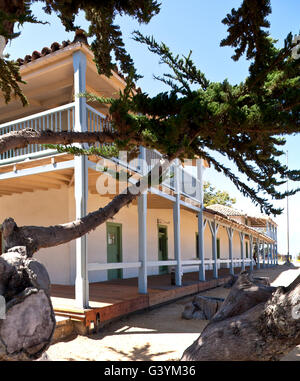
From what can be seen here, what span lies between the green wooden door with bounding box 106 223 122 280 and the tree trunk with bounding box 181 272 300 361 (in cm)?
894

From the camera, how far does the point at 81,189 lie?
22.9 feet

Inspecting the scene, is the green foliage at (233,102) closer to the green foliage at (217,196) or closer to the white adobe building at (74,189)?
the white adobe building at (74,189)

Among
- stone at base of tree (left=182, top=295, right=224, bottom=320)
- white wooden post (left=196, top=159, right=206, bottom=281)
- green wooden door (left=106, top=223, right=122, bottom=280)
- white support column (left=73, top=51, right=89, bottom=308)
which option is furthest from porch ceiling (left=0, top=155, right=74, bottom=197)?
white wooden post (left=196, top=159, right=206, bottom=281)

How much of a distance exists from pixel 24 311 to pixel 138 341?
4.86 m

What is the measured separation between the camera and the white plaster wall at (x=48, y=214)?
10156 mm

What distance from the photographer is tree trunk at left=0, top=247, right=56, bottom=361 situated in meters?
1.57

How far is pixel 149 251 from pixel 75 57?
9.61 meters

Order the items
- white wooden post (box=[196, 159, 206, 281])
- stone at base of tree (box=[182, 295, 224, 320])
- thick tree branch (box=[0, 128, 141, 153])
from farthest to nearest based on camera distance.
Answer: white wooden post (box=[196, 159, 206, 281]) < stone at base of tree (box=[182, 295, 224, 320]) < thick tree branch (box=[0, 128, 141, 153])

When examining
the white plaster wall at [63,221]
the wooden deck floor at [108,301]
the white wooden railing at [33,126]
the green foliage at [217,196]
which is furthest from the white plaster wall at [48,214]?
the green foliage at [217,196]

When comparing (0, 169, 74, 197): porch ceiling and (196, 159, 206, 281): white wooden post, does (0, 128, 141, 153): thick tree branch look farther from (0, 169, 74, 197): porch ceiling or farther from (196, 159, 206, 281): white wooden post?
(196, 159, 206, 281): white wooden post

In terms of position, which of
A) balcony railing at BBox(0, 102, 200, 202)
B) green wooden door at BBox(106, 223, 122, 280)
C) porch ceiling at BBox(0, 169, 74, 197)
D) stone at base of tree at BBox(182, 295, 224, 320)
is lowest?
stone at base of tree at BBox(182, 295, 224, 320)

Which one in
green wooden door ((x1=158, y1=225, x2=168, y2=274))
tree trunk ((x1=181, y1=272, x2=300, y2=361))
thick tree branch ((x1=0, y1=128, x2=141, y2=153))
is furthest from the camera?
green wooden door ((x1=158, y1=225, x2=168, y2=274))

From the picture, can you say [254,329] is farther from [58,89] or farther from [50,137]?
[58,89]

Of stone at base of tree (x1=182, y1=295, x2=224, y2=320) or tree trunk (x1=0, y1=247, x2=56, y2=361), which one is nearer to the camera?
tree trunk (x1=0, y1=247, x2=56, y2=361)
